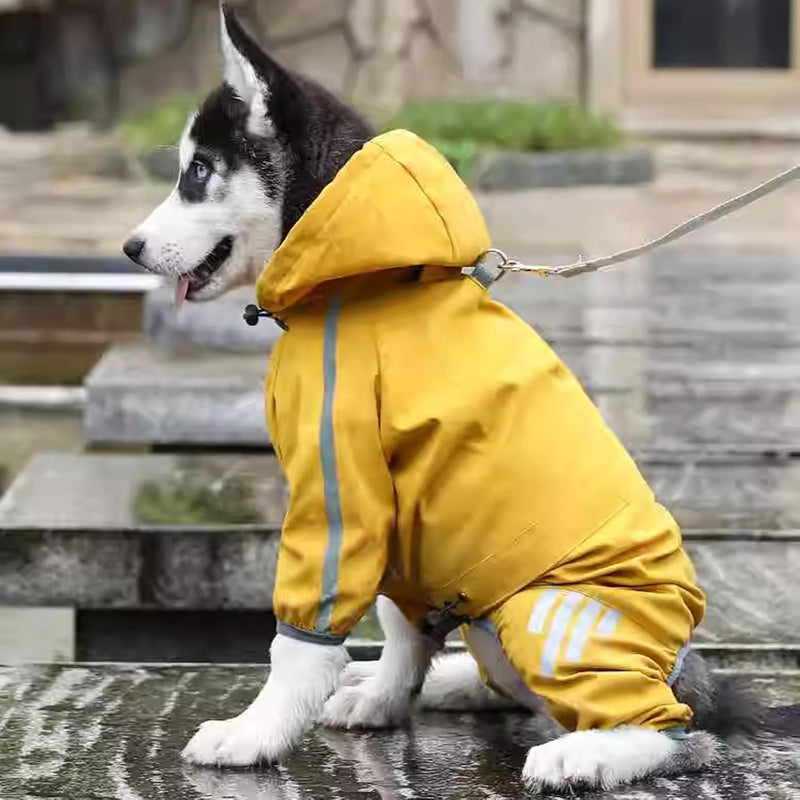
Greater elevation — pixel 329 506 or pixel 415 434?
pixel 415 434

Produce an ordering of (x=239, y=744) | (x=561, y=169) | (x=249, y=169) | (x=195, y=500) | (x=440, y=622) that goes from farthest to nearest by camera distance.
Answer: (x=561, y=169)
(x=195, y=500)
(x=440, y=622)
(x=249, y=169)
(x=239, y=744)

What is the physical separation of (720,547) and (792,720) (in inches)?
41.7

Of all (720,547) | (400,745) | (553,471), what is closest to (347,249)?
(553,471)

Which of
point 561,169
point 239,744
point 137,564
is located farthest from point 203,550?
point 561,169

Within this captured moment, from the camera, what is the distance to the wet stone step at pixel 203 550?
362 cm

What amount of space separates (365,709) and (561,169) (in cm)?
832

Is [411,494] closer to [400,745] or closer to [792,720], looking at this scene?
[400,745]

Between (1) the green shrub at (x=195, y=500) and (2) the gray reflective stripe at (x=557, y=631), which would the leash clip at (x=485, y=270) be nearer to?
(2) the gray reflective stripe at (x=557, y=631)

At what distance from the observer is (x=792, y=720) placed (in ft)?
9.18

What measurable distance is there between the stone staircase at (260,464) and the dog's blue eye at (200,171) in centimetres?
135

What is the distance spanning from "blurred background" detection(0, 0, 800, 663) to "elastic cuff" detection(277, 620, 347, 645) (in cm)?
98

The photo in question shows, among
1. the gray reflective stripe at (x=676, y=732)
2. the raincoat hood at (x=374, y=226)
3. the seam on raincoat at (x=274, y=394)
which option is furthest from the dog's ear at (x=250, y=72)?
the gray reflective stripe at (x=676, y=732)

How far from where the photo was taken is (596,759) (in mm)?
2395

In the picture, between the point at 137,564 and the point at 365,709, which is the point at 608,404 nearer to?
the point at 137,564
